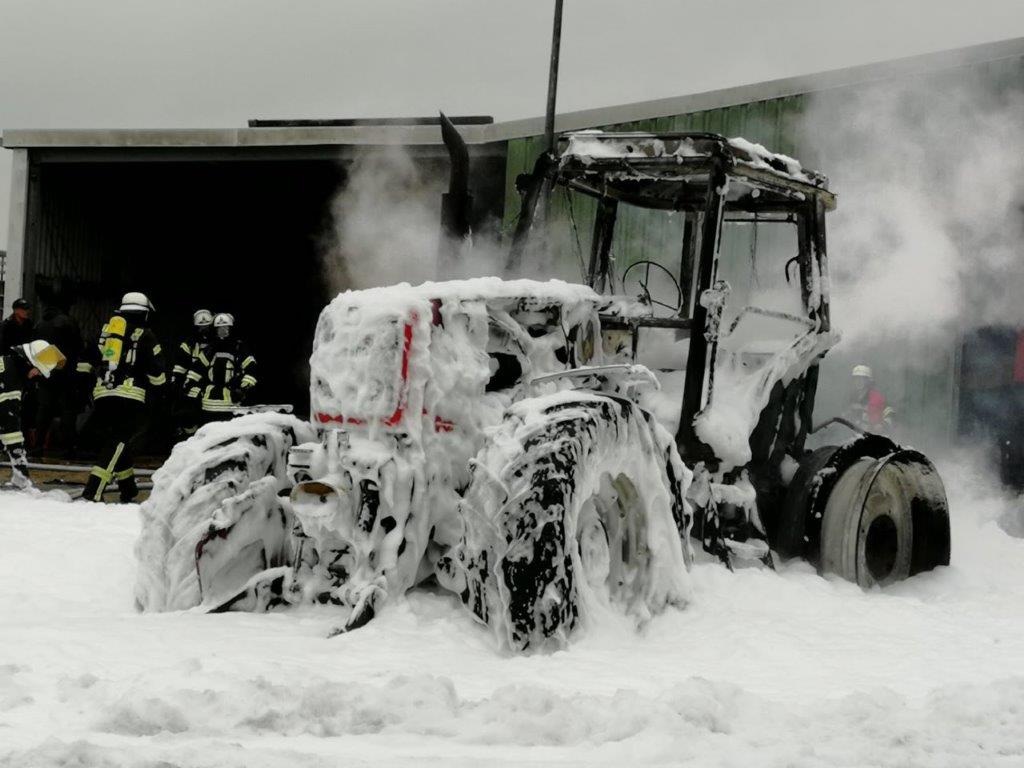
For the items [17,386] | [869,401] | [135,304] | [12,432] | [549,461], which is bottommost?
[12,432]

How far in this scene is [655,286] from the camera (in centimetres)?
705

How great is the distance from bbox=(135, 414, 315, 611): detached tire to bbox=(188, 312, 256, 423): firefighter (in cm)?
749

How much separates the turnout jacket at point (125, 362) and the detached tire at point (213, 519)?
5451 mm

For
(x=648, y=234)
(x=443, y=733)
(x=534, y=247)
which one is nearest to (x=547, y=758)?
(x=443, y=733)

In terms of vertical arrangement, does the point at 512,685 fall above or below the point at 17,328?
below

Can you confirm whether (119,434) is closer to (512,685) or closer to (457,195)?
(457,195)

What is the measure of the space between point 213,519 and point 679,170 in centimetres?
289

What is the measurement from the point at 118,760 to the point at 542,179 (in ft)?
14.1

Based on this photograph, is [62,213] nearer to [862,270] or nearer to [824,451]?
[862,270]

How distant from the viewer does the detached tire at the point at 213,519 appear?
5215 mm

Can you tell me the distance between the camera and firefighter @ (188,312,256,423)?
12.9 meters

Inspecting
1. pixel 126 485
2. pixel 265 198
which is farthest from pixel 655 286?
pixel 265 198

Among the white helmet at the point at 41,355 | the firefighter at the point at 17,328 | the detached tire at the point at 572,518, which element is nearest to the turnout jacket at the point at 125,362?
the white helmet at the point at 41,355

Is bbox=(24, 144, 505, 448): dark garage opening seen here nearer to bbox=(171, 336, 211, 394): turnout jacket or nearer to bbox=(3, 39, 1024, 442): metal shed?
bbox=(3, 39, 1024, 442): metal shed
